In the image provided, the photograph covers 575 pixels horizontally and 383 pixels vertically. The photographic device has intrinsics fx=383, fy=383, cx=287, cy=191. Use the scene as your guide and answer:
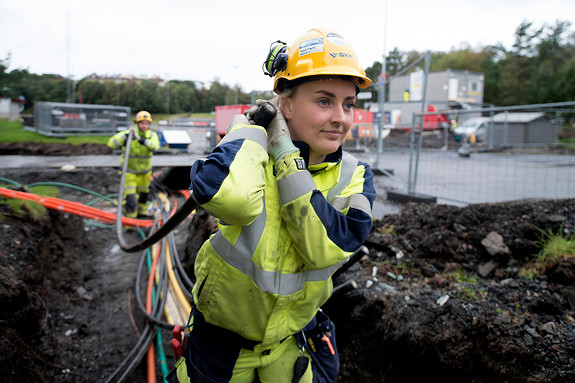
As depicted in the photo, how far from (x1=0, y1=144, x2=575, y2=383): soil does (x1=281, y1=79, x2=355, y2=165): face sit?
6.26ft

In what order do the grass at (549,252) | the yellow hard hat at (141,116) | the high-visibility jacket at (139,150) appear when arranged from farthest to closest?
1. the high-visibility jacket at (139,150)
2. the yellow hard hat at (141,116)
3. the grass at (549,252)

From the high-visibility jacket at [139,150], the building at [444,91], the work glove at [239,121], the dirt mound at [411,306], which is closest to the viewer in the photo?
the work glove at [239,121]

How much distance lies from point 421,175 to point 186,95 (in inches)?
259

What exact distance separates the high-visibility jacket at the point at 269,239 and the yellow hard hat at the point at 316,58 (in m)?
0.35

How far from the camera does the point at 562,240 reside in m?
3.57

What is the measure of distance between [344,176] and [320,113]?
1.14ft

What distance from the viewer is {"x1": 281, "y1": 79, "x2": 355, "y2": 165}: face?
69.8 inches

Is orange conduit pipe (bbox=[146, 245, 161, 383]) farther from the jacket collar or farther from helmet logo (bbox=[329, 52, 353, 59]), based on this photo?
helmet logo (bbox=[329, 52, 353, 59])

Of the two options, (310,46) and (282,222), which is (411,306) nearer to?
(282,222)

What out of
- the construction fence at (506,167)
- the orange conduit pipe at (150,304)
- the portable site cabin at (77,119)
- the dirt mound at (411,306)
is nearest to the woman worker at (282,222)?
the dirt mound at (411,306)

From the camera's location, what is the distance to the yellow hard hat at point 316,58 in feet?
5.68

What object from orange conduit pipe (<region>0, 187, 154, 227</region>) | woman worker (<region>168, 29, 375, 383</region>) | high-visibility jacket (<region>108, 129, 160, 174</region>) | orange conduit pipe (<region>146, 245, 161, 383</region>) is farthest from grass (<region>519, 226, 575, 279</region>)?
high-visibility jacket (<region>108, 129, 160, 174</region>)

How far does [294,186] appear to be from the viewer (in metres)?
1.59

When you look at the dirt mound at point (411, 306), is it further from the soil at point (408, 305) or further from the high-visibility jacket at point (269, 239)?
the high-visibility jacket at point (269, 239)
